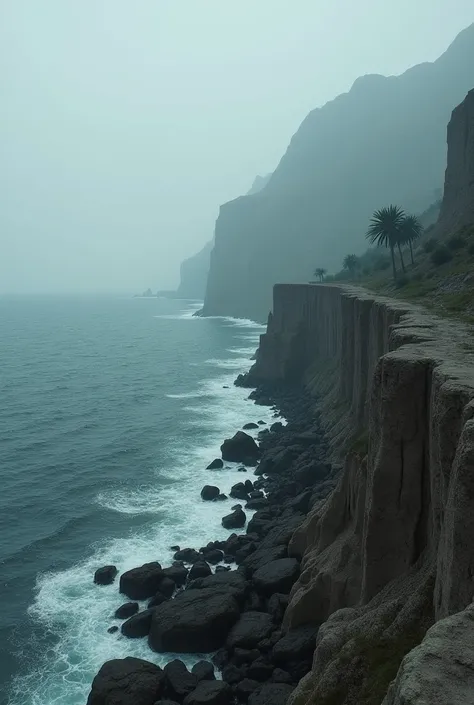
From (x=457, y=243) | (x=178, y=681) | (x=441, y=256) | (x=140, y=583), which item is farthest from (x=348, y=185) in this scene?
(x=178, y=681)

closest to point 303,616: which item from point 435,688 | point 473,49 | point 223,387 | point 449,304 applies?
point 435,688

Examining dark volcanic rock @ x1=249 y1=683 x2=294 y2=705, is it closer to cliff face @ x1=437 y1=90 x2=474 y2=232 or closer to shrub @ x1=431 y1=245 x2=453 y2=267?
shrub @ x1=431 y1=245 x2=453 y2=267

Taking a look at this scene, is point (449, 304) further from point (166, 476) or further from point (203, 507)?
point (166, 476)

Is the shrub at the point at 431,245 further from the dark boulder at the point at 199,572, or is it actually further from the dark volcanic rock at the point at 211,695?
the dark volcanic rock at the point at 211,695

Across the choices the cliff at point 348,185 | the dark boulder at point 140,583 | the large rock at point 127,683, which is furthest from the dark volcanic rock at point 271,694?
the cliff at point 348,185

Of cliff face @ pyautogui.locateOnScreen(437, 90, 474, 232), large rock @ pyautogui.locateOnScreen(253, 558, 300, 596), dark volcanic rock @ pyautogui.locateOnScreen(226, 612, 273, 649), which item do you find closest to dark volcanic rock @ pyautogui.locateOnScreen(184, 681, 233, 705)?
dark volcanic rock @ pyautogui.locateOnScreen(226, 612, 273, 649)

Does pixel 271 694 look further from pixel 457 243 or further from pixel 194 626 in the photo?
pixel 457 243
